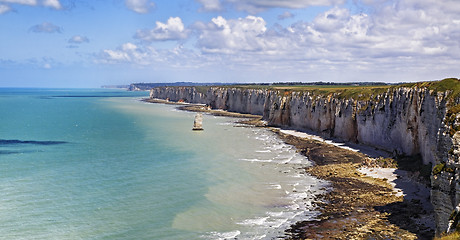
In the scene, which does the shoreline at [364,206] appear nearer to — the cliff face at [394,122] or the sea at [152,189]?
the sea at [152,189]

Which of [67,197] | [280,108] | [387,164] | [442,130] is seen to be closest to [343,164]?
[387,164]

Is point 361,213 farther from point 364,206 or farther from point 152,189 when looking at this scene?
point 152,189

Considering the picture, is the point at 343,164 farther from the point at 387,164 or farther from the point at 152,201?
the point at 152,201

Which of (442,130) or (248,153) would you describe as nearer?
(442,130)

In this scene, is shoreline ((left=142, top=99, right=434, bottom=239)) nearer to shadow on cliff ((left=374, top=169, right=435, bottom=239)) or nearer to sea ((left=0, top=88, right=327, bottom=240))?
shadow on cliff ((left=374, top=169, right=435, bottom=239))

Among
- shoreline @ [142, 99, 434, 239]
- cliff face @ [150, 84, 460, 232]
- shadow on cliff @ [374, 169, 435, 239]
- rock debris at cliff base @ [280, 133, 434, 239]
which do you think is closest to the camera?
cliff face @ [150, 84, 460, 232]

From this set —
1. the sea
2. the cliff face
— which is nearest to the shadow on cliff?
the cliff face

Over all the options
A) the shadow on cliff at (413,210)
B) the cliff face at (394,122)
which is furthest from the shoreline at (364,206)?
the cliff face at (394,122)
